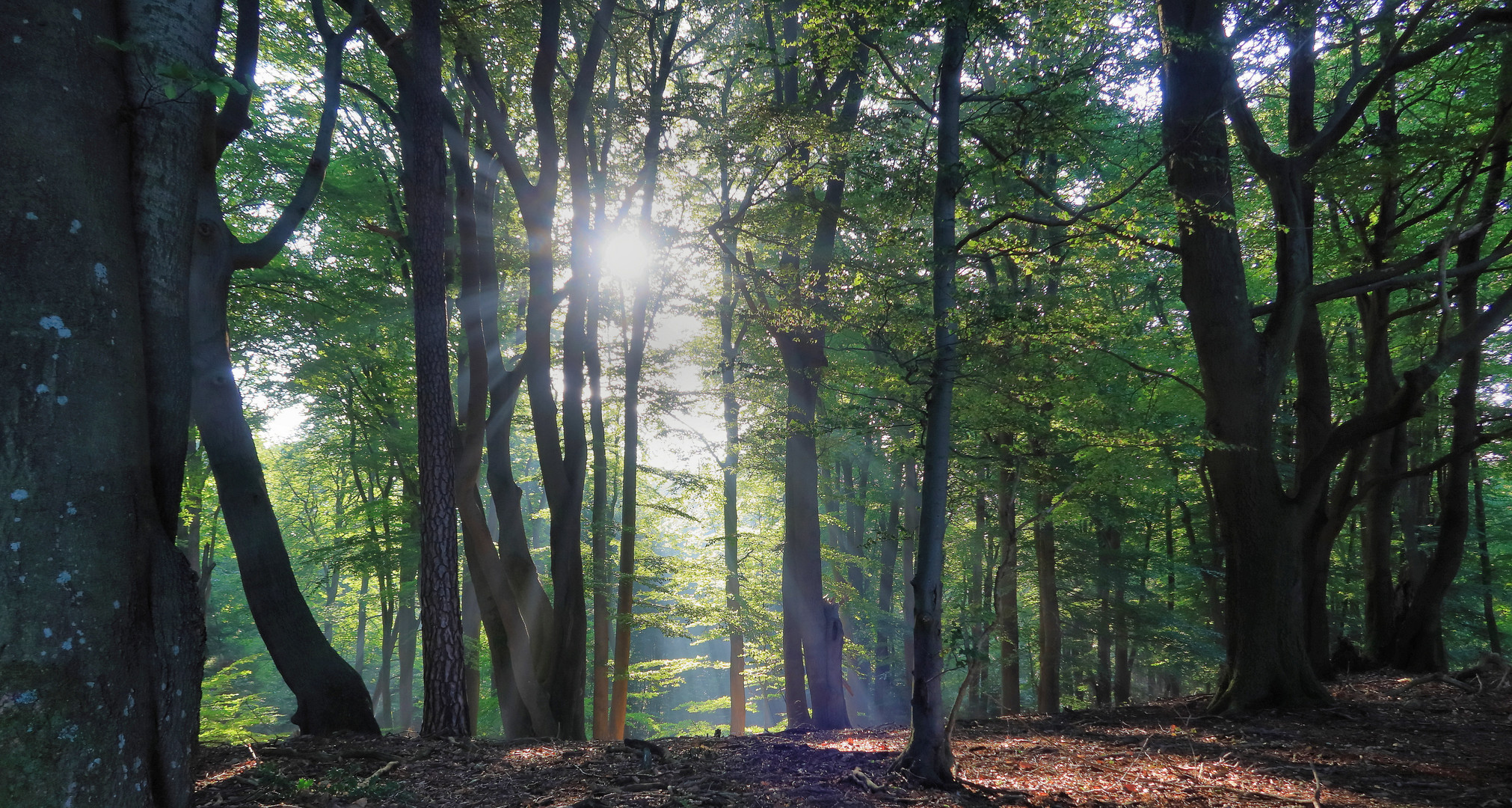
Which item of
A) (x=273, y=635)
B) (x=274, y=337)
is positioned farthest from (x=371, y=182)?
(x=273, y=635)

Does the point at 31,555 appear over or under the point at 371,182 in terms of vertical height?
under

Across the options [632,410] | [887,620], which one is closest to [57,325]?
[632,410]

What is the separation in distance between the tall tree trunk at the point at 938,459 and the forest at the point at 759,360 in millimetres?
34

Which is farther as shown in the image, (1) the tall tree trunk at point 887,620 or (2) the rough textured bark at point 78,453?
(1) the tall tree trunk at point 887,620

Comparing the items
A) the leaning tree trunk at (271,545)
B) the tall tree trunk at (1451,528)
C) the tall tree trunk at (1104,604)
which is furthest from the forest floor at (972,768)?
the tall tree trunk at (1104,604)

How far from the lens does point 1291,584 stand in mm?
6328

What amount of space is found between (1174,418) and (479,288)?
10.2 meters

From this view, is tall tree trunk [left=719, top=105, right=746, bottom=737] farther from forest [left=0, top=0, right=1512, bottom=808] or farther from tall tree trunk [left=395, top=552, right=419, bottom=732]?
tall tree trunk [left=395, top=552, right=419, bottom=732]

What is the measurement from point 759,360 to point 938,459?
26.3 ft

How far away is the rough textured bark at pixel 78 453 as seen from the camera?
201 centimetres

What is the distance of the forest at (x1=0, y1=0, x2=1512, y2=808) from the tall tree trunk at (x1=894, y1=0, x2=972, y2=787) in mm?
34

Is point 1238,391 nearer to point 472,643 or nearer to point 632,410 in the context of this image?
point 632,410

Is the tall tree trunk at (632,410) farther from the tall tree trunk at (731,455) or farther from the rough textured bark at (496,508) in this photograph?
the rough textured bark at (496,508)

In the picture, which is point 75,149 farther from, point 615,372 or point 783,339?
point 615,372
